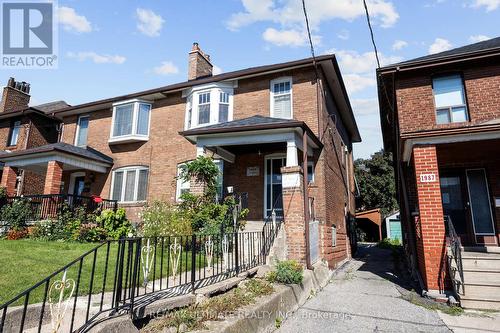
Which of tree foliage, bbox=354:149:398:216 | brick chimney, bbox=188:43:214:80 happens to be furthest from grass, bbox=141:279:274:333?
tree foliage, bbox=354:149:398:216

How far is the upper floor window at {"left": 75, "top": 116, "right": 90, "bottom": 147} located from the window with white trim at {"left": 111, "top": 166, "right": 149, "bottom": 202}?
3.43 meters

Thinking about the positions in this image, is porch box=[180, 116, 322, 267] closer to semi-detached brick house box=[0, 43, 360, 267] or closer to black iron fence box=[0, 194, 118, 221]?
semi-detached brick house box=[0, 43, 360, 267]

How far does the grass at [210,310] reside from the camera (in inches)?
145

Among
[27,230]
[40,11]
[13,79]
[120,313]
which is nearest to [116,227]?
[27,230]

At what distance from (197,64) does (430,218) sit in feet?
43.6

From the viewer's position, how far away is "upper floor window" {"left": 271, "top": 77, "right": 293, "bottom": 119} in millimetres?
11716

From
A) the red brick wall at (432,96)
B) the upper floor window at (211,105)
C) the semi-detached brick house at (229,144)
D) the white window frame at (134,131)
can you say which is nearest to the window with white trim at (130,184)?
the semi-detached brick house at (229,144)

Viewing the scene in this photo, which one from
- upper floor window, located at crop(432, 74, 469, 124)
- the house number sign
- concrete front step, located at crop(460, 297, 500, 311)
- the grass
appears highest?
upper floor window, located at crop(432, 74, 469, 124)

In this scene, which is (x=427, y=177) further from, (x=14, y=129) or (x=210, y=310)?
(x=14, y=129)

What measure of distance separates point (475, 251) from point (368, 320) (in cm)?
494

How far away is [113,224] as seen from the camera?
11086mm

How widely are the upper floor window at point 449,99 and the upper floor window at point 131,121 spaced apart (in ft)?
39.0

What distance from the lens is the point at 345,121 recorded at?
1703cm

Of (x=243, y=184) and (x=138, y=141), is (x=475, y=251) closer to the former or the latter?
(x=243, y=184)
